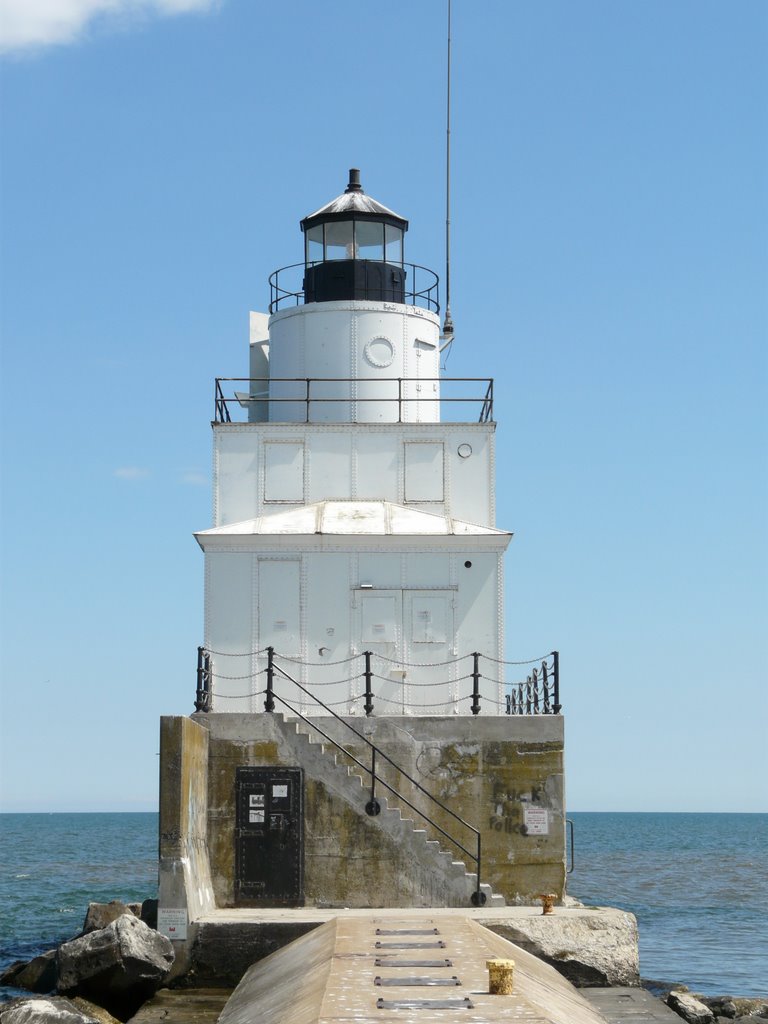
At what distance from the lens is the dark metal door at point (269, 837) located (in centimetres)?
2067

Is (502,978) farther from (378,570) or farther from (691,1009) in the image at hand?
(378,570)

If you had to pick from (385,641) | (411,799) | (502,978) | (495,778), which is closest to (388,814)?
(411,799)

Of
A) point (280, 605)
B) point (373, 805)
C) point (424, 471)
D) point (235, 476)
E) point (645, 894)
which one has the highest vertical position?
point (424, 471)

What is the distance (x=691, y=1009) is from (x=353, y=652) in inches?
308

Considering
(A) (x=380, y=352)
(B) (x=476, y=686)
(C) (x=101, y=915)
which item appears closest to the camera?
(B) (x=476, y=686)

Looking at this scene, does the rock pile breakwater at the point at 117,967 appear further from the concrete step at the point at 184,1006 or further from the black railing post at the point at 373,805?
the black railing post at the point at 373,805

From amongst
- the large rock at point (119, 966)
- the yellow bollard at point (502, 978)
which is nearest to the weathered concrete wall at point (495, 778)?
the large rock at point (119, 966)

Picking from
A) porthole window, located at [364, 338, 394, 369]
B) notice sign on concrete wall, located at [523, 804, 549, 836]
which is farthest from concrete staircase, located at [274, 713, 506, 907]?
porthole window, located at [364, 338, 394, 369]

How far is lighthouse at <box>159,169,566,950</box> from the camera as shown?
2067 cm

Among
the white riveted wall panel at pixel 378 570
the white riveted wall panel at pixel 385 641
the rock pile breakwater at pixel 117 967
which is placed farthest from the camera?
the white riveted wall panel at pixel 378 570

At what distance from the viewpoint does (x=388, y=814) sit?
68.0 ft

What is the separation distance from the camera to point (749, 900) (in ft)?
145

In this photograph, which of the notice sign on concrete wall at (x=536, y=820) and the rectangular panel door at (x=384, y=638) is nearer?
the notice sign on concrete wall at (x=536, y=820)

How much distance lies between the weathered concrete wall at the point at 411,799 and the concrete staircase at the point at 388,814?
0.02 meters
